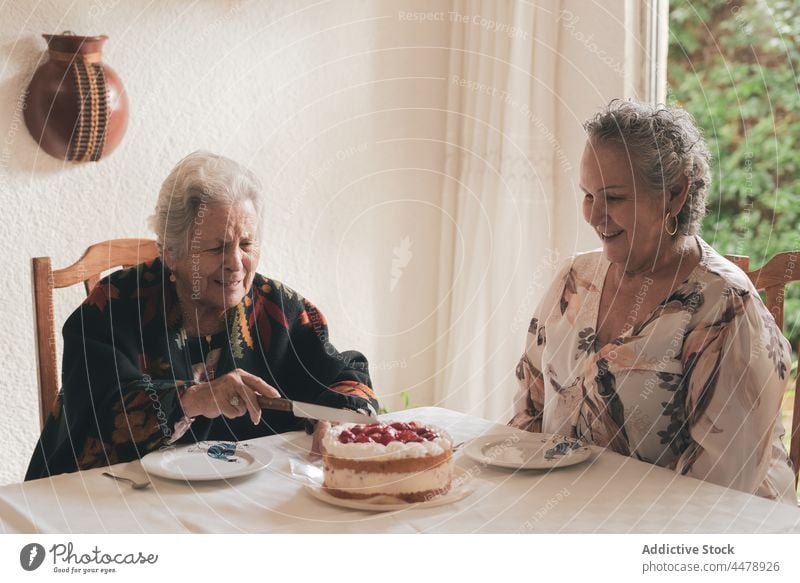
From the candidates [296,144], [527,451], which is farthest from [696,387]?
[296,144]

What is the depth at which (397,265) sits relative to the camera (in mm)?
2297

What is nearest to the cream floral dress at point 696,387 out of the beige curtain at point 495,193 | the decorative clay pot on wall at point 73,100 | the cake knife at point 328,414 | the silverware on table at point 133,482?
the cake knife at point 328,414

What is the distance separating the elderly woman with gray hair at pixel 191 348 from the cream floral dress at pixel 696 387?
1.09ft

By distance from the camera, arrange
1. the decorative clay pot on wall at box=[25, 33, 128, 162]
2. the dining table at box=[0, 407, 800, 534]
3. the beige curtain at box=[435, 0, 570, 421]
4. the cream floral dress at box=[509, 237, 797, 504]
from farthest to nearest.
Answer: the beige curtain at box=[435, 0, 570, 421] → the decorative clay pot on wall at box=[25, 33, 128, 162] → the cream floral dress at box=[509, 237, 797, 504] → the dining table at box=[0, 407, 800, 534]

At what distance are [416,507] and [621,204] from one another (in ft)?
1.81

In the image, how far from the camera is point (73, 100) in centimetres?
183

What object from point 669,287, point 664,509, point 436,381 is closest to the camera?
point 664,509

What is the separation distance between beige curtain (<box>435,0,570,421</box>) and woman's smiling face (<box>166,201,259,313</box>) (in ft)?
3.25

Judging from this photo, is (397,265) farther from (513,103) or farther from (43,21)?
(43,21)

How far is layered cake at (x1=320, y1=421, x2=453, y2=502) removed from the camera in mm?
967

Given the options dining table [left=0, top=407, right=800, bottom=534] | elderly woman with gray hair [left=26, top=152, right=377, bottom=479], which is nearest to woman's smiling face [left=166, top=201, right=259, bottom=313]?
elderly woman with gray hair [left=26, top=152, right=377, bottom=479]

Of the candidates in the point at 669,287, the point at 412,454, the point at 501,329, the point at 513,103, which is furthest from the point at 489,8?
the point at 412,454

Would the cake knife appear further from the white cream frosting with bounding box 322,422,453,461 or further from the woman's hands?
the white cream frosting with bounding box 322,422,453,461

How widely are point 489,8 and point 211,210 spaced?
3.86 feet
